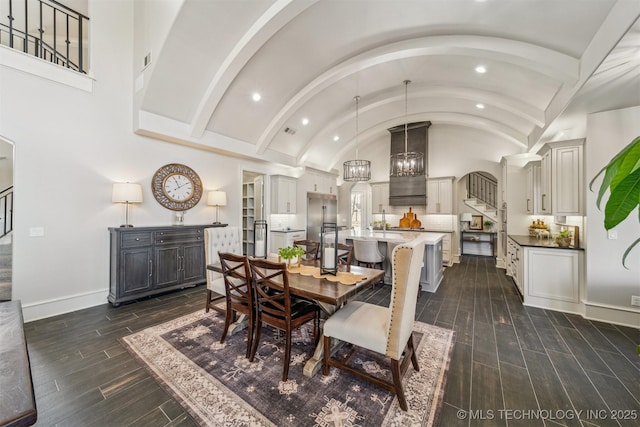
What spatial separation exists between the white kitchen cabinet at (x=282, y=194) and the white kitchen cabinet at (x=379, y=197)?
3.00m

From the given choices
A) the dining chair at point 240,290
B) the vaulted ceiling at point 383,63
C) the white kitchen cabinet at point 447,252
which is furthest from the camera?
the white kitchen cabinet at point 447,252

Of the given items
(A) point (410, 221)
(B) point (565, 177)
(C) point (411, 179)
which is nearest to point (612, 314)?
(B) point (565, 177)

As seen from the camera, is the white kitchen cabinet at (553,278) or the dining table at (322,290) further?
the white kitchen cabinet at (553,278)

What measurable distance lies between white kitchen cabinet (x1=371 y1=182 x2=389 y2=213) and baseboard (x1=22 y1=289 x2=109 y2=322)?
7.03 meters

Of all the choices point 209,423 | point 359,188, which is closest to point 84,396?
point 209,423

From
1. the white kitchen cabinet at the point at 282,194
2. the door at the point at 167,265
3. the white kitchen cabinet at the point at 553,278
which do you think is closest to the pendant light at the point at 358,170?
the white kitchen cabinet at the point at 282,194

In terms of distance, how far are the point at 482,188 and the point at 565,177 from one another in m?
5.25

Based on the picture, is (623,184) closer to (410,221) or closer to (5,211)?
(410,221)

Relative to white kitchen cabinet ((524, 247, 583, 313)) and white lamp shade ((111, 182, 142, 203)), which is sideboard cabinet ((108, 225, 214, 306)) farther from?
white kitchen cabinet ((524, 247, 583, 313))

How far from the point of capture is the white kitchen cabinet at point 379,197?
322 inches

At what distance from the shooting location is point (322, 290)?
2057mm

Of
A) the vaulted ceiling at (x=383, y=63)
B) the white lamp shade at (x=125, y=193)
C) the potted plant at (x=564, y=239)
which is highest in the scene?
the vaulted ceiling at (x=383, y=63)

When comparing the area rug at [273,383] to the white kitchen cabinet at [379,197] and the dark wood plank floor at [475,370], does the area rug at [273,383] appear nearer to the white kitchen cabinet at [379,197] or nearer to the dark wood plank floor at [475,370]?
the dark wood plank floor at [475,370]

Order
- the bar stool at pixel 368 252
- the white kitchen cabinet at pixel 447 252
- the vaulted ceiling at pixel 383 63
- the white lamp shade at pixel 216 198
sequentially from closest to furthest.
Result: the vaulted ceiling at pixel 383 63 < the bar stool at pixel 368 252 < the white lamp shade at pixel 216 198 < the white kitchen cabinet at pixel 447 252
